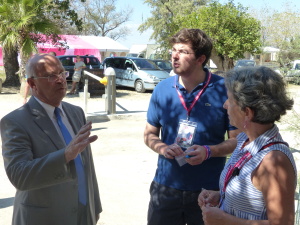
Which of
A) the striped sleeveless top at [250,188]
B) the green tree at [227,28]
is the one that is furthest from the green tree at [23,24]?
the striped sleeveless top at [250,188]

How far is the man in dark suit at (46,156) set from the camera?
225 cm

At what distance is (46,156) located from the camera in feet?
7.50

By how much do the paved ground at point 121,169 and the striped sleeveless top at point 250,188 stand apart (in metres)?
1.26

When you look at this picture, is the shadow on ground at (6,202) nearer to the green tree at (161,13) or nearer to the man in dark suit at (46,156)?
the man in dark suit at (46,156)

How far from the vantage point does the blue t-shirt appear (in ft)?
9.46

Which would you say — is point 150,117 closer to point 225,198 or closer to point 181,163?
point 181,163

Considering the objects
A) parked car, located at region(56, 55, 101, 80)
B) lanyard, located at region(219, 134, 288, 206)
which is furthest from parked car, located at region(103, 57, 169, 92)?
lanyard, located at region(219, 134, 288, 206)

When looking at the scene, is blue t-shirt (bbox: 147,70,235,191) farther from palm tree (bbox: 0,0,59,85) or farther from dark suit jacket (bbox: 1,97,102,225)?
palm tree (bbox: 0,0,59,85)

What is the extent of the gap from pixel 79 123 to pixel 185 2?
4110 centimetres

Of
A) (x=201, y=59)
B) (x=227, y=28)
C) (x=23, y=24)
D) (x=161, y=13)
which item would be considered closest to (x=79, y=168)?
(x=201, y=59)

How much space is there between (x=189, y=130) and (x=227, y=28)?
649 inches

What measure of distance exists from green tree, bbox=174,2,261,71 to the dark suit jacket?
16273mm

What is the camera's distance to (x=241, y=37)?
60.3 ft

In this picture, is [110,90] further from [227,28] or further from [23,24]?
[227,28]
